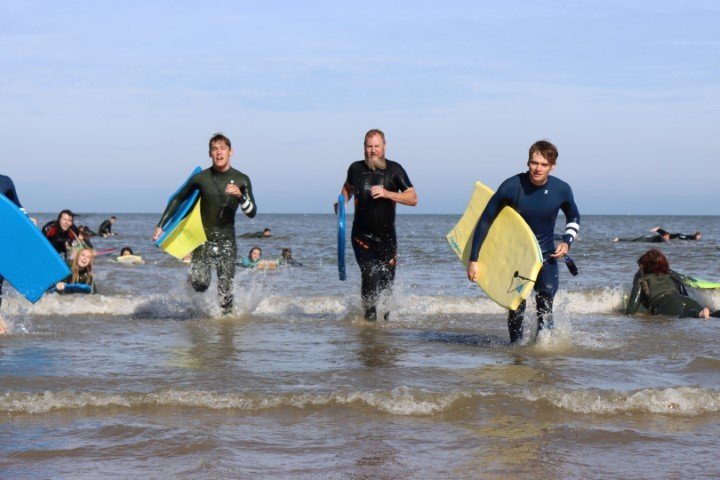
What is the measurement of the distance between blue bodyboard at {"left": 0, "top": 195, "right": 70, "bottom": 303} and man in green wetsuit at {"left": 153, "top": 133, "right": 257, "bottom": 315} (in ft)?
4.61

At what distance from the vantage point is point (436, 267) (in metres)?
21.4

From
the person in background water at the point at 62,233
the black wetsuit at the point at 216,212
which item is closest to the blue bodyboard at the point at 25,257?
the black wetsuit at the point at 216,212

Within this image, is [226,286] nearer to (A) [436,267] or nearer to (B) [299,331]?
(B) [299,331]

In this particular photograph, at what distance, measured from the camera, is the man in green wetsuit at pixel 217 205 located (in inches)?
378

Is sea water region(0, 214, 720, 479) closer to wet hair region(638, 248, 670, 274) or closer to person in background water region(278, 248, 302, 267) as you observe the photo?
wet hair region(638, 248, 670, 274)

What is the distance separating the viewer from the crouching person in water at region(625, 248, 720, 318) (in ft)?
36.8

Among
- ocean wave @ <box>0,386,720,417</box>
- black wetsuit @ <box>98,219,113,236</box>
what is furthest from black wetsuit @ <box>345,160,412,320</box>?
black wetsuit @ <box>98,219,113,236</box>

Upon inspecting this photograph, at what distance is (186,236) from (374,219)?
2159 millimetres

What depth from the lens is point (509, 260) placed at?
7.70 m

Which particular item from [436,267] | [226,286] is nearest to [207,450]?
[226,286]

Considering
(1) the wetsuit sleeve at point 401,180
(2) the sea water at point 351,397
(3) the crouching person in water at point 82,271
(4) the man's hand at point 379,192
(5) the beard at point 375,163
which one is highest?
(5) the beard at point 375,163

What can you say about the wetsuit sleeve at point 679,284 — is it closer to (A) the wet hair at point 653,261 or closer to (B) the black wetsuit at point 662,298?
(B) the black wetsuit at point 662,298

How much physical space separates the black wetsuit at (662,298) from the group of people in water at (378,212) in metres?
0.04

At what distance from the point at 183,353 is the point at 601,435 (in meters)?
3.93
